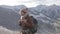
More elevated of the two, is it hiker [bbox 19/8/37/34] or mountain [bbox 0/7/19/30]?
hiker [bbox 19/8/37/34]

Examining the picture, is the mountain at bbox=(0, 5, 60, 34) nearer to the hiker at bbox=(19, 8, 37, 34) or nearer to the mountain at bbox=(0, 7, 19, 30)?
the mountain at bbox=(0, 7, 19, 30)

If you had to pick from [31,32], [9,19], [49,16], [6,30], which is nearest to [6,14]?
[9,19]

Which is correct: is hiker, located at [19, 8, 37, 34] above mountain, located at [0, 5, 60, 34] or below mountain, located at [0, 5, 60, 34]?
above

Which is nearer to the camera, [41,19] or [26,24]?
[26,24]

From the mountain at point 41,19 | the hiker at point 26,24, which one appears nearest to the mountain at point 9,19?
the mountain at point 41,19

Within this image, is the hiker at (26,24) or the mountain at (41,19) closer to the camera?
the hiker at (26,24)

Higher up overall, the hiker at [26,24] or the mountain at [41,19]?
the hiker at [26,24]

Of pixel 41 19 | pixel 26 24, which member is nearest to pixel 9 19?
pixel 41 19

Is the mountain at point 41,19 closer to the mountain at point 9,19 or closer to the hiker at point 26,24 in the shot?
the mountain at point 9,19

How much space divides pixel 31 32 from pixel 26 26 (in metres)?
0.08

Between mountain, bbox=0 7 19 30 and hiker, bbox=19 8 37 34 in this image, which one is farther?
mountain, bbox=0 7 19 30

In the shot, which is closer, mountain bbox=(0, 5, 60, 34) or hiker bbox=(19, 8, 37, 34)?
hiker bbox=(19, 8, 37, 34)

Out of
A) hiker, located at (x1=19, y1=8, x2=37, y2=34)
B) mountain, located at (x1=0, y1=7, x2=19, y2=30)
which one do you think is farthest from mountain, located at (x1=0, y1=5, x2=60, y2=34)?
hiker, located at (x1=19, y1=8, x2=37, y2=34)

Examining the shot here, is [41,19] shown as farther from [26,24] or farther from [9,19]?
[26,24]
